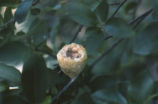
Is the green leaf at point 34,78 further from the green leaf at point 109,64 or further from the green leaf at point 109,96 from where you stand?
the green leaf at point 109,64

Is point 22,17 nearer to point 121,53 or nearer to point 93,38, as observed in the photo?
point 93,38

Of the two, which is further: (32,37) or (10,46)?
(32,37)

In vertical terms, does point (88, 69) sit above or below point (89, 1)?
below

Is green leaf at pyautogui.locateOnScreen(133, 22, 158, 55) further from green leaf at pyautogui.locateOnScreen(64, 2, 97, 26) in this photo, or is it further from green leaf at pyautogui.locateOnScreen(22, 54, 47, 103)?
green leaf at pyautogui.locateOnScreen(22, 54, 47, 103)

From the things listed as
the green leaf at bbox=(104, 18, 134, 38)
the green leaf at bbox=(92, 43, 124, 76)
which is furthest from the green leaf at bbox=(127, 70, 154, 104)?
the green leaf at bbox=(92, 43, 124, 76)

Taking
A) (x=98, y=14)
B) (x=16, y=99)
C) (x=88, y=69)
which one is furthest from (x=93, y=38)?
(x=16, y=99)

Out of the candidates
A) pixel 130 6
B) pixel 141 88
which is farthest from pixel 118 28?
pixel 130 6

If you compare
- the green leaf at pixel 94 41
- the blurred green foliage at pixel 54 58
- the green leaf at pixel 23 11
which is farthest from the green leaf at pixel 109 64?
the green leaf at pixel 23 11
